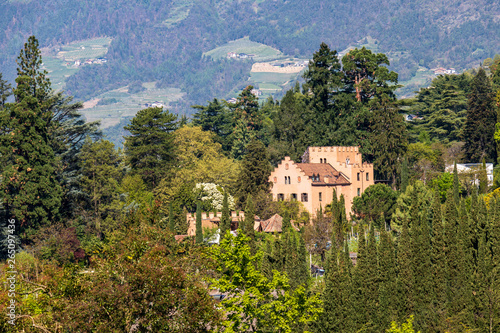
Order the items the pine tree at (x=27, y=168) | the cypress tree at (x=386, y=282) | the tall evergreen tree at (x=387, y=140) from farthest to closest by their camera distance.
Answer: the tall evergreen tree at (x=387, y=140)
the pine tree at (x=27, y=168)
the cypress tree at (x=386, y=282)

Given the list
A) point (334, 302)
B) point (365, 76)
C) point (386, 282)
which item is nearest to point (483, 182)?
point (365, 76)

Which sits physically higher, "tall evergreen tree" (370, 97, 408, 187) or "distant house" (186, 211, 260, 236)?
"tall evergreen tree" (370, 97, 408, 187)

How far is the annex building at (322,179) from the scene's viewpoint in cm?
7812

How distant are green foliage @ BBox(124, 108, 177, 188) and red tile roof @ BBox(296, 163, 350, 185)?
58.1ft

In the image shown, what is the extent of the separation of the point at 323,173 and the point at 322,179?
1.36 meters

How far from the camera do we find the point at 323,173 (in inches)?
3179

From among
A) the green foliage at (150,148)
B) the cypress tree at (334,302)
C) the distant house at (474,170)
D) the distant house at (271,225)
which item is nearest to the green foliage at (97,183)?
the green foliage at (150,148)

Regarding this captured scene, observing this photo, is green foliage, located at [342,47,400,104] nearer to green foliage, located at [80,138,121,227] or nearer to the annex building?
the annex building

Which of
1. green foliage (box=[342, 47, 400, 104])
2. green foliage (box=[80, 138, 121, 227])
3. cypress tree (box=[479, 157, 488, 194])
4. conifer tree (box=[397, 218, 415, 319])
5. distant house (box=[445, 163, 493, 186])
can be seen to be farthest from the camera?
green foliage (box=[342, 47, 400, 104])

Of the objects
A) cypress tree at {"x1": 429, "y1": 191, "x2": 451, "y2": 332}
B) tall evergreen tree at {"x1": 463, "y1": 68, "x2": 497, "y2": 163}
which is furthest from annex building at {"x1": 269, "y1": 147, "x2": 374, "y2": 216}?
cypress tree at {"x1": 429, "y1": 191, "x2": 451, "y2": 332}

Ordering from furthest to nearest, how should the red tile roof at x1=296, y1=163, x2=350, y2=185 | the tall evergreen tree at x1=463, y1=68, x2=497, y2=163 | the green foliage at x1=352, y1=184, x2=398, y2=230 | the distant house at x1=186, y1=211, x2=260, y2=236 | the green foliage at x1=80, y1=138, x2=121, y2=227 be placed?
the tall evergreen tree at x1=463, y1=68, x2=497, y2=163 < the red tile roof at x1=296, y1=163, x2=350, y2=185 < the green foliage at x1=352, y1=184, x2=398, y2=230 < the distant house at x1=186, y1=211, x2=260, y2=236 < the green foliage at x1=80, y1=138, x2=121, y2=227

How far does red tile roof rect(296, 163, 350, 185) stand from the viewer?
79250mm

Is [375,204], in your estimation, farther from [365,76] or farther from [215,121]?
[215,121]

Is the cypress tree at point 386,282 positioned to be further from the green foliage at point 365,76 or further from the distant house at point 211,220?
the green foliage at point 365,76
